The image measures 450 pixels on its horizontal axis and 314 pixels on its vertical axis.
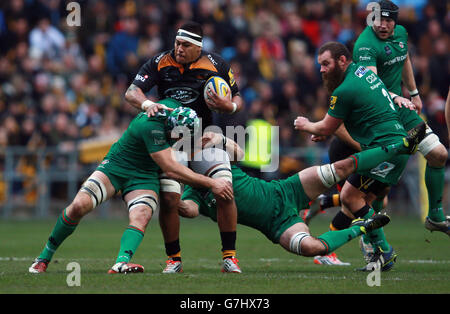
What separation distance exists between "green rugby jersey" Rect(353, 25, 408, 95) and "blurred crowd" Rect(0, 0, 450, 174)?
22.5 ft

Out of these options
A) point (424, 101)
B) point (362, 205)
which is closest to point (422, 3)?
point (424, 101)

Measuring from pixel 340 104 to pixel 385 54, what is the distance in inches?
55.5

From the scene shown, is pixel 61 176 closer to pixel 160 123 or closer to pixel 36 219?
pixel 36 219

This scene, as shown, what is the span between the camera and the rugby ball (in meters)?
8.35

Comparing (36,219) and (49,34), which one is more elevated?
(49,34)

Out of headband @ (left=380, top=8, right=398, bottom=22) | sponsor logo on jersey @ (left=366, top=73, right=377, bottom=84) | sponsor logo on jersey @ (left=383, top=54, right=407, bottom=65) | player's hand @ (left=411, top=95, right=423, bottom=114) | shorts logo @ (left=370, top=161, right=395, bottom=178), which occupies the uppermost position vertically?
headband @ (left=380, top=8, right=398, bottom=22)

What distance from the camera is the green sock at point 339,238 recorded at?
25.1ft

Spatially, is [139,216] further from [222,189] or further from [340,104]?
[340,104]

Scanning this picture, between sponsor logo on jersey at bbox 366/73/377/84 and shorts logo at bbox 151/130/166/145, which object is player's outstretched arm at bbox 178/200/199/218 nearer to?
shorts logo at bbox 151/130/166/145

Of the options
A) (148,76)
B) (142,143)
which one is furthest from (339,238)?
(148,76)

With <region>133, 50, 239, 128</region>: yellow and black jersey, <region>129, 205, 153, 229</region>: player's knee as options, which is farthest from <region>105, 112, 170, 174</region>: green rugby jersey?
<region>133, 50, 239, 128</region>: yellow and black jersey

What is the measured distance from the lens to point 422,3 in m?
22.2

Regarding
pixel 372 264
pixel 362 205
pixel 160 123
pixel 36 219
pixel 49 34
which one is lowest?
pixel 36 219

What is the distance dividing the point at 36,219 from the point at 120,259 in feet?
33.7
